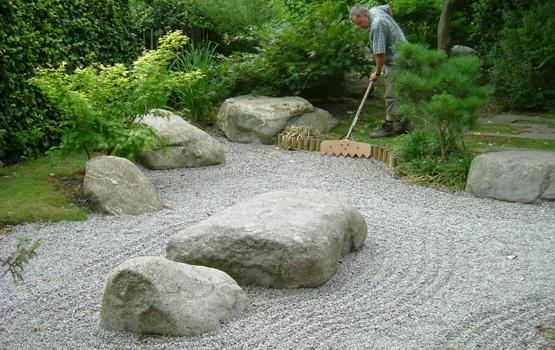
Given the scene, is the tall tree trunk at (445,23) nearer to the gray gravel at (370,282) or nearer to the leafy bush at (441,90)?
the leafy bush at (441,90)

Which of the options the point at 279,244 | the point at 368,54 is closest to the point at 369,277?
the point at 279,244

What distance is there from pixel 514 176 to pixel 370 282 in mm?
2750

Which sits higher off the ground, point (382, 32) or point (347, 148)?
point (382, 32)

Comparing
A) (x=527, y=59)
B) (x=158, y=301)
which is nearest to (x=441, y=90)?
(x=527, y=59)

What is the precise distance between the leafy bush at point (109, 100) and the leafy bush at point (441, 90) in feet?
7.57

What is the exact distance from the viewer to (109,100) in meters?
7.14

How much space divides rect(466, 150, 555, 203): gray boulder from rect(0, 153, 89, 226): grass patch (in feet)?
12.5

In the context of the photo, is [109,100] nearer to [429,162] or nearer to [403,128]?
[429,162]

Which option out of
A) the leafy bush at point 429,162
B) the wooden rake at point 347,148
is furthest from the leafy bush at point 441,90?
the wooden rake at point 347,148

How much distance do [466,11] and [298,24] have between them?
4861 mm

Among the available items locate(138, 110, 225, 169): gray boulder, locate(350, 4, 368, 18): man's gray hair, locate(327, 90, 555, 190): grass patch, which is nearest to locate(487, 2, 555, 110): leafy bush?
locate(327, 90, 555, 190): grass patch

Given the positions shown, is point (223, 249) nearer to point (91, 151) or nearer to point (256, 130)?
point (91, 151)

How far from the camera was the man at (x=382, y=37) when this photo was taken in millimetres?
8680

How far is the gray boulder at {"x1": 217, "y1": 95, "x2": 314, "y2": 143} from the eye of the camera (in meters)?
9.48
